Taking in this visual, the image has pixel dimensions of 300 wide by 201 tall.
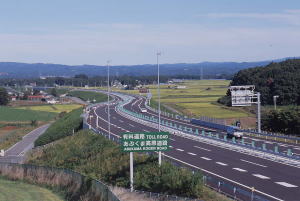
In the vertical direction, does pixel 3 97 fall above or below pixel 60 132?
below

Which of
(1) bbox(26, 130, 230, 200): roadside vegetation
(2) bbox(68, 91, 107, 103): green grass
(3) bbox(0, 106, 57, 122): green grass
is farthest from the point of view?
(2) bbox(68, 91, 107, 103): green grass

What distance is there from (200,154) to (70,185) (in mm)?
12502

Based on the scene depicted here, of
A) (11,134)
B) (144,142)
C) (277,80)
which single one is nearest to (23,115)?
(11,134)

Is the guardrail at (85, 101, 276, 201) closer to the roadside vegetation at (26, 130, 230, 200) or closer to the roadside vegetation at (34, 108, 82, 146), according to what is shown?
the roadside vegetation at (26, 130, 230, 200)

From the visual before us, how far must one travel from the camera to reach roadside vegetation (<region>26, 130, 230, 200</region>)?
27.6m

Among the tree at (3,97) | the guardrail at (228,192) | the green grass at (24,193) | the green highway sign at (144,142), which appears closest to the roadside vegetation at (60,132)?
the green grass at (24,193)

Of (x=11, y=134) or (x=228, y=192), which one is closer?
(x=228, y=192)

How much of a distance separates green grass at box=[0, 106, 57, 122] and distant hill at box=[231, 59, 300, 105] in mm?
46755

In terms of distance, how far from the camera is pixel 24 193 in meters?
36.5

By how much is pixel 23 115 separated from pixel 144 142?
89922 mm

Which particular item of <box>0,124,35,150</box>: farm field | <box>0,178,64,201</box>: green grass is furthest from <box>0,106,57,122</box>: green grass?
<box>0,178,64,201</box>: green grass

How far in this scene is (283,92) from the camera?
11362cm

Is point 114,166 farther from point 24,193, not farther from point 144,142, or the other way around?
point 144,142

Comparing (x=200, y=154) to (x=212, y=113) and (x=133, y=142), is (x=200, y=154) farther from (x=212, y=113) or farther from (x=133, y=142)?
(x=212, y=113)
